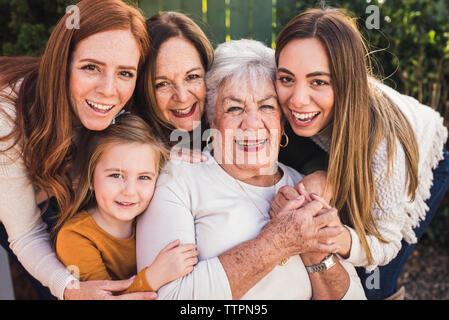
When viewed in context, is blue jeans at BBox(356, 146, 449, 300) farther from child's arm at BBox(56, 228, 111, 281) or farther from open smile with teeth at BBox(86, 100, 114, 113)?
open smile with teeth at BBox(86, 100, 114, 113)

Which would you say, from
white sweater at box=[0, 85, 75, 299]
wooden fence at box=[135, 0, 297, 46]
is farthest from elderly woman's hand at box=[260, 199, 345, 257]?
wooden fence at box=[135, 0, 297, 46]

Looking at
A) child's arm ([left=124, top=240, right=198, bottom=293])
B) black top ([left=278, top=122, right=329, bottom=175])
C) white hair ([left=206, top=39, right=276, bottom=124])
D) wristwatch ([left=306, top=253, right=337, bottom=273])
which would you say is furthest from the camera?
black top ([left=278, top=122, right=329, bottom=175])

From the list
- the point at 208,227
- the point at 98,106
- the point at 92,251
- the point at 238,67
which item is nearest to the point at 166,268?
the point at 208,227

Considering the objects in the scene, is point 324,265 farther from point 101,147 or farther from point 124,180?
point 101,147

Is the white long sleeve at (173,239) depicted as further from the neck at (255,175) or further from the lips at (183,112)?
the lips at (183,112)

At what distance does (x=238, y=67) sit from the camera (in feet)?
7.64

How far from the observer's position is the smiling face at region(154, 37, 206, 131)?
8.03 ft

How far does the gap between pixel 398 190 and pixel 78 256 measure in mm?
1680

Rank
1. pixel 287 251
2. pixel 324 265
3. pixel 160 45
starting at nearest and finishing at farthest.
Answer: pixel 287 251 → pixel 324 265 → pixel 160 45

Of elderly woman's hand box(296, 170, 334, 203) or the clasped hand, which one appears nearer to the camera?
the clasped hand

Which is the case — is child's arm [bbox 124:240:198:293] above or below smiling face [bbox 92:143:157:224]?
below

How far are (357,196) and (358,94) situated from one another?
55 cm

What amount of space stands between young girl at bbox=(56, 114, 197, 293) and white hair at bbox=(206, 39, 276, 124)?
1.45ft
